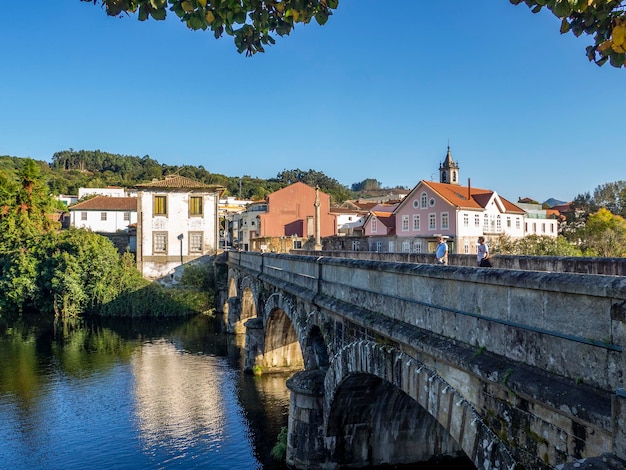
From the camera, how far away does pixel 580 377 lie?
13.9 ft

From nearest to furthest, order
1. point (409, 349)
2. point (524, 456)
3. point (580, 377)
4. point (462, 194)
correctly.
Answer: point (580, 377)
point (524, 456)
point (409, 349)
point (462, 194)

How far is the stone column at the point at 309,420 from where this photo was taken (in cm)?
1212

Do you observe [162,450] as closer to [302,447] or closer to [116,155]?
[302,447]

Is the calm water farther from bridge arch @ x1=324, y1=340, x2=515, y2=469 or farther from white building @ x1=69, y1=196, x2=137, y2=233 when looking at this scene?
white building @ x1=69, y1=196, x2=137, y2=233

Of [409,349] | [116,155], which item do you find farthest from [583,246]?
[116,155]

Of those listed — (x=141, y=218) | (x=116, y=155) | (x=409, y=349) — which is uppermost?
(x=116, y=155)

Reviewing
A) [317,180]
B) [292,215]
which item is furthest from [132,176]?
[292,215]

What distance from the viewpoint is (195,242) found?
44.5 metres

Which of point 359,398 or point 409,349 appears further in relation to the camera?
point 359,398

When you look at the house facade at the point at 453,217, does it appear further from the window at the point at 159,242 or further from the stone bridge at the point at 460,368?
the stone bridge at the point at 460,368

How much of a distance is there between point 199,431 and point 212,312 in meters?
25.3

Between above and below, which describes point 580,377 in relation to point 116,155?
below

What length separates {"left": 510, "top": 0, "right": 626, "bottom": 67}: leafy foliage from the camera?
4402 millimetres

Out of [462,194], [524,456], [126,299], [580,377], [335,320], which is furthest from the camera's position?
[462,194]
